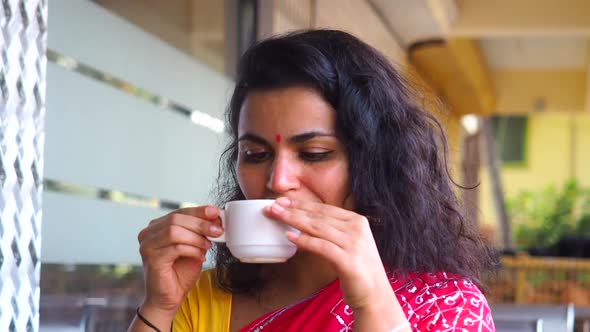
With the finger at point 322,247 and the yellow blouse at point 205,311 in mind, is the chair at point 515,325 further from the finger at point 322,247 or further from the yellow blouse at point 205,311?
the finger at point 322,247

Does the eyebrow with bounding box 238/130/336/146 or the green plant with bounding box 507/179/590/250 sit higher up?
the green plant with bounding box 507/179/590/250

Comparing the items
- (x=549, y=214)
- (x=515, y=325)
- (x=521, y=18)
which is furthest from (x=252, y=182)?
(x=549, y=214)

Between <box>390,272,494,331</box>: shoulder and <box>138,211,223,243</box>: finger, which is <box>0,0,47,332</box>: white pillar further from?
<box>390,272,494,331</box>: shoulder

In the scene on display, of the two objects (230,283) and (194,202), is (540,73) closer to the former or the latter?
(194,202)

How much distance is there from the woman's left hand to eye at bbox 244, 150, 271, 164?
0.21m

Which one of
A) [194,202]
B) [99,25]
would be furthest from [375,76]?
[194,202]

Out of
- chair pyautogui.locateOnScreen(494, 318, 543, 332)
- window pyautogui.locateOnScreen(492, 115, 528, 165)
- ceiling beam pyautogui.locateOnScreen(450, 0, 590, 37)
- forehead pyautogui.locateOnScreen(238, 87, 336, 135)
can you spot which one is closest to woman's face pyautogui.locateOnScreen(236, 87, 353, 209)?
forehead pyautogui.locateOnScreen(238, 87, 336, 135)

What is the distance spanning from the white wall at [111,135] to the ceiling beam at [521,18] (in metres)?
4.29

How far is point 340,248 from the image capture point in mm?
1021

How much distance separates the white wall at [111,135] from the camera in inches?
85.6

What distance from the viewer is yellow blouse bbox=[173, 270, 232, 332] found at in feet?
4.74

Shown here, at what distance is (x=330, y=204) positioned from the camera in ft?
4.14

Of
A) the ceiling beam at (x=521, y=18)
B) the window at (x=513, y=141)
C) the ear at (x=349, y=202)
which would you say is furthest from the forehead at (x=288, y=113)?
the window at (x=513, y=141)

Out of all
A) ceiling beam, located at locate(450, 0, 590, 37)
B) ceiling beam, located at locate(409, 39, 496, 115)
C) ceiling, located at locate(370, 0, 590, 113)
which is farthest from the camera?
ceiling beam, located at locate(409, 39, 496, 115)
